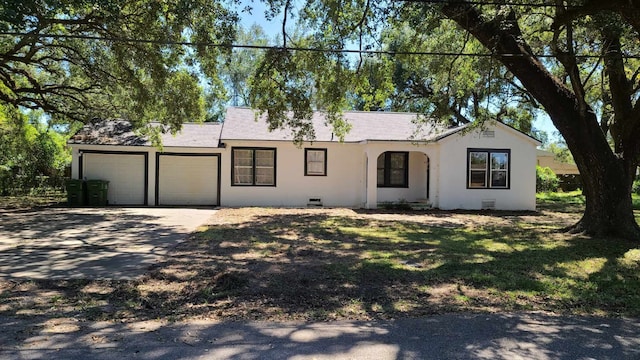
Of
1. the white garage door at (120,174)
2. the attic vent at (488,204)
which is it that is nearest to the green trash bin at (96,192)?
the white garage door at (120,174)

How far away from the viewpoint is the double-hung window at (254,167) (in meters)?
19.4

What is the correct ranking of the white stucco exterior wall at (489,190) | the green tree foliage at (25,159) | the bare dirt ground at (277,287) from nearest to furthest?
the bare dirt ground at (277,287) < the white stucco exterior wall at (489,190) < the green tree foliage at (25,159)

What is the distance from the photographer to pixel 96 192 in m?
18.5

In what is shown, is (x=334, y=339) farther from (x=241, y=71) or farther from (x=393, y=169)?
(x=241, y=71)

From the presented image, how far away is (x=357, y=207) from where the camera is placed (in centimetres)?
→ 1944

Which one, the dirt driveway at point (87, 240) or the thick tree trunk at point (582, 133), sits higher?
the thick tree trunk at point (582, 133)

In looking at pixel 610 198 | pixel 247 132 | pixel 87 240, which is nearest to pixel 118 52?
pixel 87 240

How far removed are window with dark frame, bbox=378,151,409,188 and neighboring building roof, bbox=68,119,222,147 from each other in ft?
23.2

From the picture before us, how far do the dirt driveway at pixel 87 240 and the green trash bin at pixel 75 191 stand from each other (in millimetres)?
1344

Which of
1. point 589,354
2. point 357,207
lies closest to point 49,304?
point 589,354

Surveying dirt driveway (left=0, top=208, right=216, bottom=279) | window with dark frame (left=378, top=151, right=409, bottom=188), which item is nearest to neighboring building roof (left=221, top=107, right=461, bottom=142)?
window with dark frame (left=378, top=151, right=409, bottom=188)

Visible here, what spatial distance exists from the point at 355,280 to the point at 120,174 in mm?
15672

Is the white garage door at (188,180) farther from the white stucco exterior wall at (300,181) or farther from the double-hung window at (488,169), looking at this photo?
the double-hung window at (488,169)

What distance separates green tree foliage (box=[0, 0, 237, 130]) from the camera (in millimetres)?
9766
